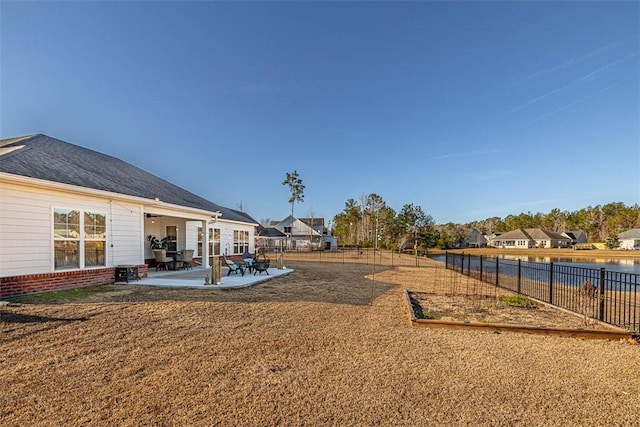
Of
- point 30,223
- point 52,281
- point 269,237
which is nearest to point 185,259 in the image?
point 52,281

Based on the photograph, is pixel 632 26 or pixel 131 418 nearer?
pixel 131 418

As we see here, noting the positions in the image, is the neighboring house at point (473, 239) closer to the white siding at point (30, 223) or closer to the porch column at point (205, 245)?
the porch column at point (205, 245)

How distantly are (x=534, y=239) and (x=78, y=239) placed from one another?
7675 cm

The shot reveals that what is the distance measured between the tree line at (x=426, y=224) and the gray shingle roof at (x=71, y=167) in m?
26.8

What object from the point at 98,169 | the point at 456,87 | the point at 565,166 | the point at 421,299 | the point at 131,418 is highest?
the point at 456,87

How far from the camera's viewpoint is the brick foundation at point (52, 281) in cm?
742

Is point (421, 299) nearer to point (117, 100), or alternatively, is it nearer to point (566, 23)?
point (566, 23)

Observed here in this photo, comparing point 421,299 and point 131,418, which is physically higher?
point 131,418

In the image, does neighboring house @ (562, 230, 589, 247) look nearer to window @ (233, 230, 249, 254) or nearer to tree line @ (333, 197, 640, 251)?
tree line @ (333, 197, 640, 251)

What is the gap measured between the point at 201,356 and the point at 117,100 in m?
16.1

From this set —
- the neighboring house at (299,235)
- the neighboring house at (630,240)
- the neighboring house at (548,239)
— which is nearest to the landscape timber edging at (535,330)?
the neighboring house at (299,235)

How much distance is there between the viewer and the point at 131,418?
273 cm

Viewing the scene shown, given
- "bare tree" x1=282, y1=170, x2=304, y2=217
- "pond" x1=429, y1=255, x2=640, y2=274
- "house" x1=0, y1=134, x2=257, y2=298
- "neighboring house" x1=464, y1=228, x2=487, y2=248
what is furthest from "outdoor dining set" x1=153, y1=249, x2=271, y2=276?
"neighboring house" x1=464, y1=228, x2=487, y2=248

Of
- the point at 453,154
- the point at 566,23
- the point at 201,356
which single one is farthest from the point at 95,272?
the point at 453,154
